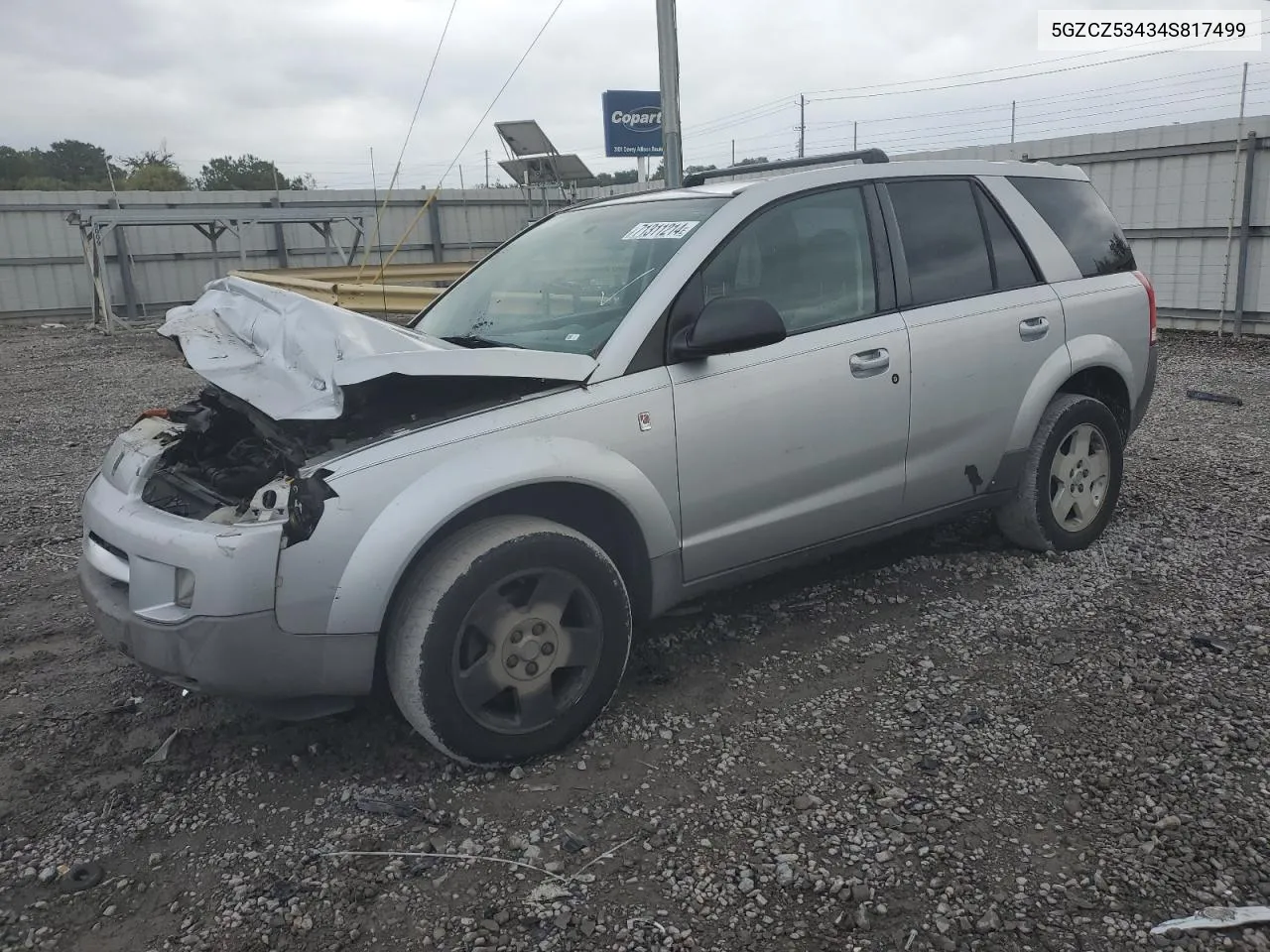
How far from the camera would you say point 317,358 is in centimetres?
298

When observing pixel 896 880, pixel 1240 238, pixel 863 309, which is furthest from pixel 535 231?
pixel 1240 238

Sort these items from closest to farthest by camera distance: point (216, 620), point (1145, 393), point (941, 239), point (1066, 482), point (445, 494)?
point (216, 620)
point (445, 494)
point (941, 239)
point (1066, 482)
point (1145, 393)

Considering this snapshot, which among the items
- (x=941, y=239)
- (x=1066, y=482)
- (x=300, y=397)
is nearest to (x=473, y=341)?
(x=300, y=397)

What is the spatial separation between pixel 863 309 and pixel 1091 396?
1.59 metres

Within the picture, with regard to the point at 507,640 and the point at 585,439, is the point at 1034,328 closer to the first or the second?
the point at 585,439

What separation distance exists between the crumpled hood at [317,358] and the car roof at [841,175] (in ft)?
3.68

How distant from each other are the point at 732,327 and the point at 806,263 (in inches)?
30.3

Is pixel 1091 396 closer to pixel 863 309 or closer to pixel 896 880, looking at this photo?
pixel 863 309

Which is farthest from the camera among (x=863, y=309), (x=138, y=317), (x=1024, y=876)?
(x=138, y=317)

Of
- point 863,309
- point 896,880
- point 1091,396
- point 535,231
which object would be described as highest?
point 535,231

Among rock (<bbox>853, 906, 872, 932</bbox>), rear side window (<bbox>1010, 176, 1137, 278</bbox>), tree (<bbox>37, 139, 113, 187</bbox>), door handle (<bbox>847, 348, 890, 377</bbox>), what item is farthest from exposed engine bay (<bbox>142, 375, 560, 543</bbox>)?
tree (<bbox>37, 139, 113, 187</bbox>)

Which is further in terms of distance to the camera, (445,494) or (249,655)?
Result: (445,494)

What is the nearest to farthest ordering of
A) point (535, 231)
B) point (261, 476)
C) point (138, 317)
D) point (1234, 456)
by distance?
point (261, 476) < point (535, 231) < point (1234, 456) < point (138, 317)

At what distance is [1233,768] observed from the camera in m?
2.91
